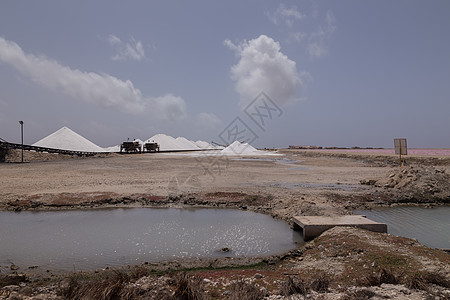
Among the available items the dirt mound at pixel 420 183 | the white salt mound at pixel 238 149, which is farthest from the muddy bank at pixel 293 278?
the white salt mound at pixel 238 149

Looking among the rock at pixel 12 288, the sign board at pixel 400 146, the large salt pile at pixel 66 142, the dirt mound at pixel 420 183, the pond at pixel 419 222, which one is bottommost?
A: the pond at pixel 419 222

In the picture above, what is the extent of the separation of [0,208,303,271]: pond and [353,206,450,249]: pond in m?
3.23

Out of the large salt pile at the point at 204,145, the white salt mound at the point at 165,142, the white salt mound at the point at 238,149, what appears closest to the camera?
the white salt mound at the point at 238,149

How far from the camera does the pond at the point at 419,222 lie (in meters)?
7.31

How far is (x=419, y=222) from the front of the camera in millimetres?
8914

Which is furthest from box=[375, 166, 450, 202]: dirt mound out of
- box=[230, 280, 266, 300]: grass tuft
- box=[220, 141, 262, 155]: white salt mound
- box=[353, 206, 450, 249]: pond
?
box=[220, 141, 262, 155]: white salt mound

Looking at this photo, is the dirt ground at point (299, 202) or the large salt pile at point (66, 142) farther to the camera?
the large salt pile at point (66, 142)

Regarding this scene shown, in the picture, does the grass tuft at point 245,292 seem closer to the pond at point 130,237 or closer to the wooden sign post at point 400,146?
the pond at point 130,237

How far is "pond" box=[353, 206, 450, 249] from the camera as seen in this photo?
731 centimetres

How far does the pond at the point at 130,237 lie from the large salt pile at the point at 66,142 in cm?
4287

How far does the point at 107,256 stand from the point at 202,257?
83.1 inches

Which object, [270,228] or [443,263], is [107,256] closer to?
[270,228]

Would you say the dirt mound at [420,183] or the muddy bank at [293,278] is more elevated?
the dirt mound at [420,183]

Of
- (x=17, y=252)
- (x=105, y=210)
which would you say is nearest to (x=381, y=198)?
(x=105, y=210)
